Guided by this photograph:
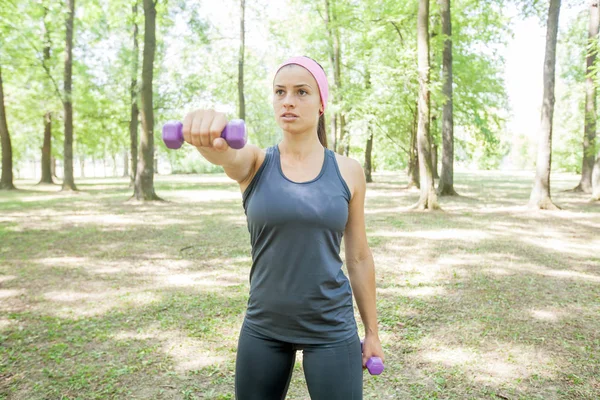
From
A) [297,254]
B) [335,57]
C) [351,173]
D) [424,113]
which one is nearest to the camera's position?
[297,254]

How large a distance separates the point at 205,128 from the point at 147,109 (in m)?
16.0

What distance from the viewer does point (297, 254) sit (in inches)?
70.6

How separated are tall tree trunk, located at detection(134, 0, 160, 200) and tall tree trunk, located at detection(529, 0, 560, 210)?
511 inches

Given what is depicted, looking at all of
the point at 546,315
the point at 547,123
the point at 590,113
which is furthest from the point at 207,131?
the point at 590,113

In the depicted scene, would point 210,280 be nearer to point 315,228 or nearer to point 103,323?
point 103,323

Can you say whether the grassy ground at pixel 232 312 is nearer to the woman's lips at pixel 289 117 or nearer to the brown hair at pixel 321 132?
the brown hair at pixel 321 132

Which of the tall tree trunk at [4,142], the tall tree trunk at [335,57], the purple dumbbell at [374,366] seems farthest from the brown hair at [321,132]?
the tall tree trunk at [4,142]

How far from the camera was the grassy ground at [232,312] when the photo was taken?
12.6 ft

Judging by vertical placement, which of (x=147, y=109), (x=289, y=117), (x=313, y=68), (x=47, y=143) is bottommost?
(x=289, y=117)

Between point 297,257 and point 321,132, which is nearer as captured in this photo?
point 297,257

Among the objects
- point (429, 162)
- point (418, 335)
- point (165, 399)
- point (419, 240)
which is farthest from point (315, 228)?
point (429, 162)

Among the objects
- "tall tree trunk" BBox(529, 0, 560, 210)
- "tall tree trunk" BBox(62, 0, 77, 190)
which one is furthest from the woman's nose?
"tall tree trunk" BBox(62, 0, 77, 190)

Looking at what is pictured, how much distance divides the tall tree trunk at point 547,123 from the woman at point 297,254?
13705 mm

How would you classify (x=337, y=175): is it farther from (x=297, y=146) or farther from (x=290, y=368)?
(x=290, y=368)
